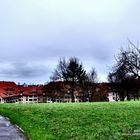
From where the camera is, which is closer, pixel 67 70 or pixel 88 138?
pixel 88 138

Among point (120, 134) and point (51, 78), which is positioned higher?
point (51, 78)

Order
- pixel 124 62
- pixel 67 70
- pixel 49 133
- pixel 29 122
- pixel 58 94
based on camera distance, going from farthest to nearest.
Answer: pixel 58 94, pixel 67 70, pixel 124 62, pixel 29 122, pixel 49 133

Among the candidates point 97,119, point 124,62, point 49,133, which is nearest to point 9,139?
point 49,133

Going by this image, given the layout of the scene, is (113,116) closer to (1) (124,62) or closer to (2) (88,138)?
(2) (88,138)

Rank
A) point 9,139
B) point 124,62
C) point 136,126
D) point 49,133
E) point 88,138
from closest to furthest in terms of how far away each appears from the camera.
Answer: point 9,139 → point 88,138 → point 49,133 → point 136,126 → point 124,62

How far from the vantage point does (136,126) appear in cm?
2172

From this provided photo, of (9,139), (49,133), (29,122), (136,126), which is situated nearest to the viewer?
(9,139)

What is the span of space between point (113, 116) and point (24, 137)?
11.2 meters

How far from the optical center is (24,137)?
17.3 metres

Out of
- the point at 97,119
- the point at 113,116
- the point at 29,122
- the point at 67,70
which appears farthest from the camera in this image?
the point at 67,70

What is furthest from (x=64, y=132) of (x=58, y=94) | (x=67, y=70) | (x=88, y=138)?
(x=58, y=94)

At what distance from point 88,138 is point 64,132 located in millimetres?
2122

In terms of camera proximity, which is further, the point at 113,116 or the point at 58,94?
the point at 58,94

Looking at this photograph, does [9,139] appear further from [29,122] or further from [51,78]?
[51,78]
